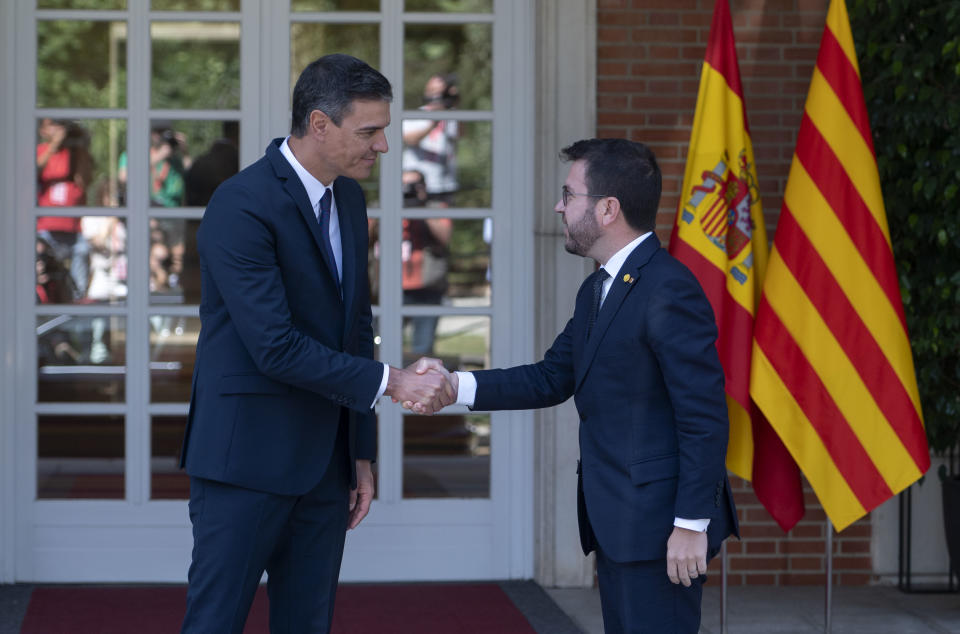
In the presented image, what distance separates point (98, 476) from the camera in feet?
16.5

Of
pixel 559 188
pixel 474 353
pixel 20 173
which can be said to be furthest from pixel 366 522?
pixel 20 173

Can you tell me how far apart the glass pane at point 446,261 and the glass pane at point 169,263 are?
2.84 feet

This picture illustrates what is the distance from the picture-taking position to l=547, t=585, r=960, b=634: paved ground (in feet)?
14.9

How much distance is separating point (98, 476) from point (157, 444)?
0.27 meters

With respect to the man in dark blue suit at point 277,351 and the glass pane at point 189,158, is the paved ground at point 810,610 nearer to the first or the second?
the man in dark blue suit at point 277,351

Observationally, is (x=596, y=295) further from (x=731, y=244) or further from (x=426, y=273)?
(x=426, y=273)

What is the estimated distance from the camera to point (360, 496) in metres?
3.07

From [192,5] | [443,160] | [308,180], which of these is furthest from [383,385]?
[192,5]

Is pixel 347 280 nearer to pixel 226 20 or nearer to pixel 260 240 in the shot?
pixel 260 240

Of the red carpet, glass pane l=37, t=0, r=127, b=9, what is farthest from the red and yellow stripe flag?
glass pane l=37, t=0, r=127, b=9

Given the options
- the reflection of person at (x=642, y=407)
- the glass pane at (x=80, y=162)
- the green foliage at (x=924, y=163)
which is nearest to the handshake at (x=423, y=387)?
the reflection of person at (x=642, y=407)

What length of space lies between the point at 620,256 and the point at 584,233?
96 millimetres

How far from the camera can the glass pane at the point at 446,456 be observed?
5137mm

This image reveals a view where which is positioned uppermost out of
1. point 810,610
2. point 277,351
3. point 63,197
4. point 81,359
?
point 63,197
